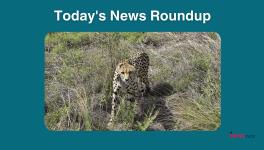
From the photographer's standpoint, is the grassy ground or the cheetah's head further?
the cheetah's head

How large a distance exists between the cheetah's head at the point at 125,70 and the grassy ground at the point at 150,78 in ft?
0.95

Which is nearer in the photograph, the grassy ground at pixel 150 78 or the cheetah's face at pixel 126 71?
the grassy ground at pixel 150 78

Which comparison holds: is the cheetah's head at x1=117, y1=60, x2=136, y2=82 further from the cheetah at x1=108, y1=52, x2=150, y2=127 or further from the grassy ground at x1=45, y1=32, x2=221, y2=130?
the grassy ground at x1=45, y1=32, x2=221, y2=130

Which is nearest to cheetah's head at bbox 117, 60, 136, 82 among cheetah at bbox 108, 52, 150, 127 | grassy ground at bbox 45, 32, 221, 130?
cheetah at bbox 108, 52, 150, 127

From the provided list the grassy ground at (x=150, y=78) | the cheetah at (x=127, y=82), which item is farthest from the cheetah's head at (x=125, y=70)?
the grassy ground at (x=150, y=78)

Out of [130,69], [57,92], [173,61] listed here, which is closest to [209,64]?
[173,61]

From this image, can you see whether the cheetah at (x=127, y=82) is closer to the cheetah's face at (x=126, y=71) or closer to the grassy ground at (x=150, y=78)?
the cheetah's face at (x=126, y=71)

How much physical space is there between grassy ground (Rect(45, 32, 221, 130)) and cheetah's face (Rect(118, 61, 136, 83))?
29 centimetres

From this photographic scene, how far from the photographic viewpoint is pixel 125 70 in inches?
352

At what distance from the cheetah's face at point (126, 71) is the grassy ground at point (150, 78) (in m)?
0.29

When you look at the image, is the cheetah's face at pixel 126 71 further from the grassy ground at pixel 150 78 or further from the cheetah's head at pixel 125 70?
the grassy ground at pixel 150 78

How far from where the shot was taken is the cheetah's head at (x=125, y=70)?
8.94 m

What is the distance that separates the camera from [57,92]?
9.41 metres

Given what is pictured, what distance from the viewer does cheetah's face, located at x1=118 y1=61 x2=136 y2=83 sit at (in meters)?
8.94
